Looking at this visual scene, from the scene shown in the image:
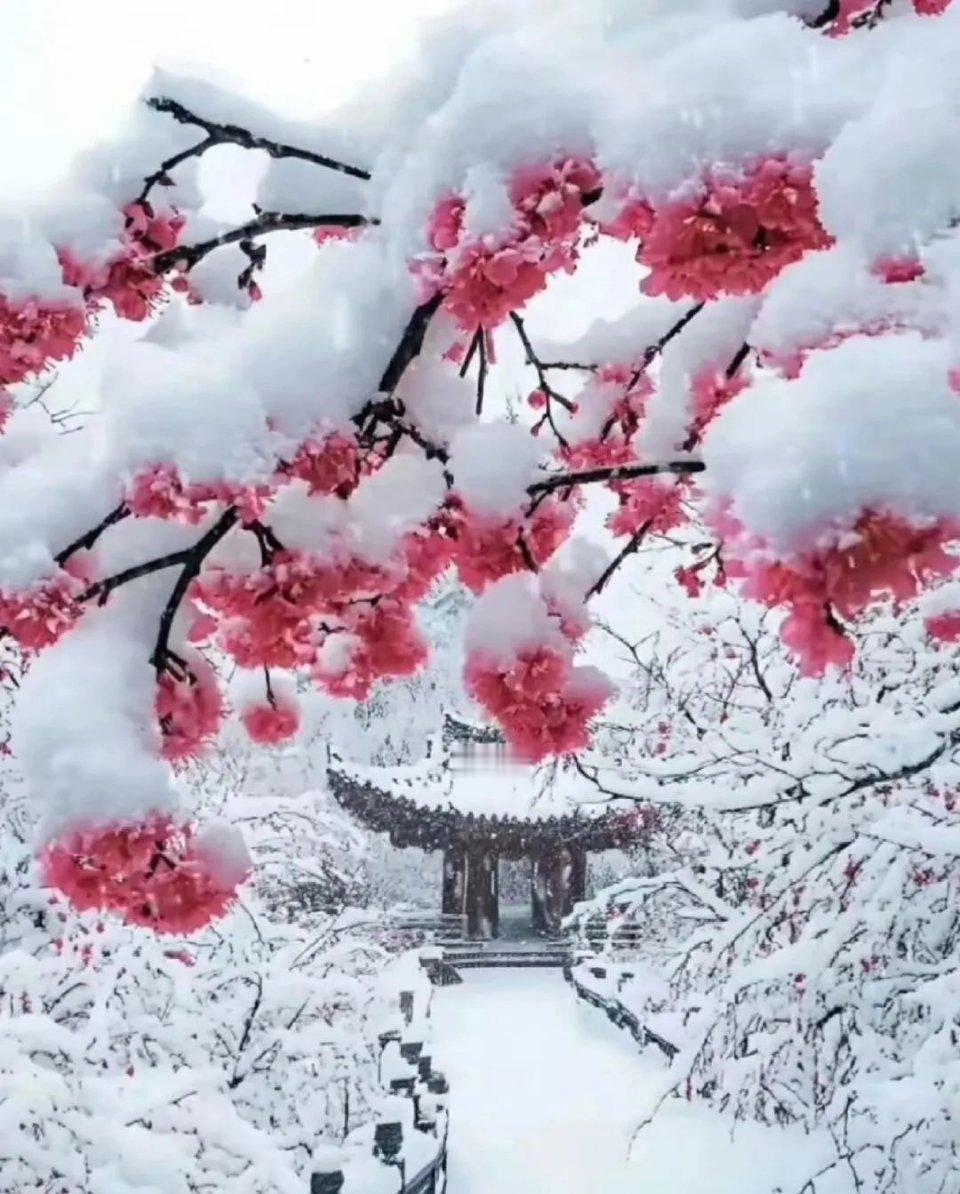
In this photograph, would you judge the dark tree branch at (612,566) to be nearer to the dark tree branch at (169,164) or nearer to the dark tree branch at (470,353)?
the dark tree branch at (470,353)

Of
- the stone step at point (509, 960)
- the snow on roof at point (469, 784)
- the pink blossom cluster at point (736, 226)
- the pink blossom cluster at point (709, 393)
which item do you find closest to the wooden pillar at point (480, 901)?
the stone step at point (509, 960)

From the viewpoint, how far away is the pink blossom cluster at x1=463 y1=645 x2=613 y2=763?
1.86 metres

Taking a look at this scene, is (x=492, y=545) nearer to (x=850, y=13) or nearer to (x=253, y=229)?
(x=253, y=229)

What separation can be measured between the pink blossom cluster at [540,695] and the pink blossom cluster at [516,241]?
0.60 meters

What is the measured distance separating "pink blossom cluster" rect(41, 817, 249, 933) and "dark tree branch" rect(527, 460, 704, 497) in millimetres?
738

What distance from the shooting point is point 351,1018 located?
328 inches

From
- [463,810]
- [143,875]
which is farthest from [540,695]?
[463,810]

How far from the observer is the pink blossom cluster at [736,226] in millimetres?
1308

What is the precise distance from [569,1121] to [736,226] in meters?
10.2

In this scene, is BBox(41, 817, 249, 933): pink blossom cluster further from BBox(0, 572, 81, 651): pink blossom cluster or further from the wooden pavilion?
the wooden pavilion

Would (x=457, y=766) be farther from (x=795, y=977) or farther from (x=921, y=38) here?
(x=921, y=38)

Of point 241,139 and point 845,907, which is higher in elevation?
point 241,139

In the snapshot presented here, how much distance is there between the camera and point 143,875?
164 centimetres

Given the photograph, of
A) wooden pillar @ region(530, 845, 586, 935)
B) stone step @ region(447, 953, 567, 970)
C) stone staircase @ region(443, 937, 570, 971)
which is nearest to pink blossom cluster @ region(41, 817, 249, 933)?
stone staircase @ region(443, 937, 570, 971)
